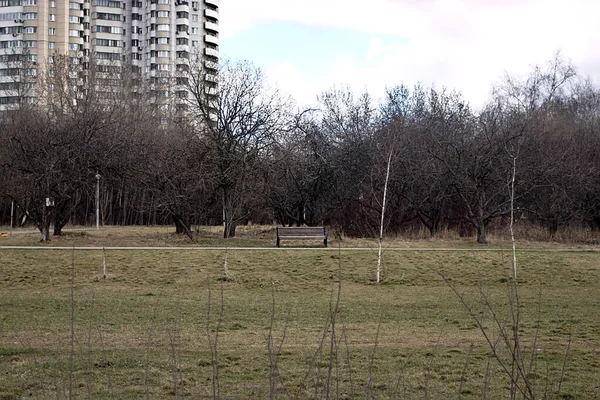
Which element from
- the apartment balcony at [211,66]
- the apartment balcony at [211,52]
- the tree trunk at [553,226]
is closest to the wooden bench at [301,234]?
the apartment balcony at [211,66]

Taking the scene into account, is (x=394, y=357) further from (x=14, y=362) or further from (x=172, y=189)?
(x=172, y=189)

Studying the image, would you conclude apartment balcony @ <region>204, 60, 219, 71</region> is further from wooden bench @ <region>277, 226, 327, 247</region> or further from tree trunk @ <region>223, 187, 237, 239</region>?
wooden bench @ <region>277, 226, 327, 247</region>

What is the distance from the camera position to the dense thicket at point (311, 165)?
34.5 metres

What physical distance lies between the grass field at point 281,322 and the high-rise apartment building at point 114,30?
61668 millimetres

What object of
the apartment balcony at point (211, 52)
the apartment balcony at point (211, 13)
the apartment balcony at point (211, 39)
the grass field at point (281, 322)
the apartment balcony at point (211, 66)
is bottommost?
the grass field at point (281, 322)

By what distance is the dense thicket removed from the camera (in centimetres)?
3447

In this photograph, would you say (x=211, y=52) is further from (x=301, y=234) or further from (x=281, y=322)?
(x=281, y=322)

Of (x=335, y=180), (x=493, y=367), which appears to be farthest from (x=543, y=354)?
(x=335, y=180)

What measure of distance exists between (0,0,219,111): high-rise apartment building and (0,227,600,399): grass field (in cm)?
6167

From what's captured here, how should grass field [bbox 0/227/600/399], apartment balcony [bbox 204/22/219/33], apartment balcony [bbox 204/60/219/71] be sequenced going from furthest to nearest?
1. apartment balcony [bbox 204/22/219/33]
2. apartment balcony [bbox 204/60/219/71]
3. grass field [bbox 0/227/600/399]

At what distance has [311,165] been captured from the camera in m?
44.1

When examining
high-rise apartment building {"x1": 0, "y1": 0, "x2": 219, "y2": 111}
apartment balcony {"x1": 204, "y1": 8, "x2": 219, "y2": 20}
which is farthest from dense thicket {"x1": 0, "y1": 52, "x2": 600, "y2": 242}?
apartment balcony {"x1": 204, "y1": 8, "x2": 219, "y2": 20}

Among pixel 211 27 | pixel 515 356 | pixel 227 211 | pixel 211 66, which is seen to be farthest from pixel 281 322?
pixel 211 27

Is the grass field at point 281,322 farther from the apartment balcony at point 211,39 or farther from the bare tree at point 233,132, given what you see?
the apartment balcony at point 211,39
